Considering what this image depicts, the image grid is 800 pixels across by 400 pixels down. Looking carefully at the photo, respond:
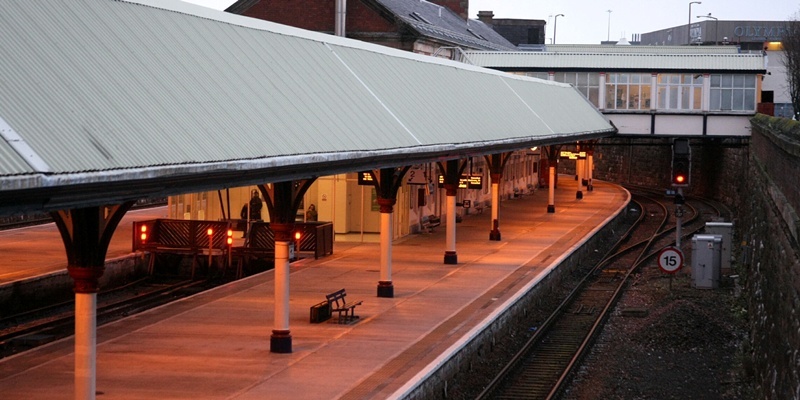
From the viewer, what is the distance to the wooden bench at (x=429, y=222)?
1437 inches

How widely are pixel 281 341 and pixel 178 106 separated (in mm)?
5124

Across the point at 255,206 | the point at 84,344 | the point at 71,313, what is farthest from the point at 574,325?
the point at 84,344

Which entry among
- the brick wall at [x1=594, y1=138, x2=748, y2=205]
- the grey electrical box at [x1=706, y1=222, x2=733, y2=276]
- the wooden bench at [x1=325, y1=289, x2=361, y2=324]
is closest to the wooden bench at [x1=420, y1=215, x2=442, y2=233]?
the grey electrical box at [x1=706, y1=222, x2=733, y2=276]

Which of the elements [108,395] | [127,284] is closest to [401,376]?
[108,395]

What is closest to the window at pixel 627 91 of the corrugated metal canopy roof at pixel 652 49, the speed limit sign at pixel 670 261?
the corrugated metal canopy roof at pixel 652 49

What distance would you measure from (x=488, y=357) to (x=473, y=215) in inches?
954

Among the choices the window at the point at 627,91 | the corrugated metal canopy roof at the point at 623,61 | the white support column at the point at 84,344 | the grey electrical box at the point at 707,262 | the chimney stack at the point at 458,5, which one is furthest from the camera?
the chimney stack at the point at 458,5

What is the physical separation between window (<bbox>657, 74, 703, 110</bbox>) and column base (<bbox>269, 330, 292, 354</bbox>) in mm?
33934

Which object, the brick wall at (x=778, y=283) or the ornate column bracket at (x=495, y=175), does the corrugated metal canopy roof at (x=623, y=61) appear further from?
the brick wall at (x=778, y=283)

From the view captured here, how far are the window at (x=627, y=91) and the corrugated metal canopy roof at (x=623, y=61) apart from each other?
1.35 feet

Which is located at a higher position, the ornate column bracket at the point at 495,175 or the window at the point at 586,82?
the window at the point at 586,82

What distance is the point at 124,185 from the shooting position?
10.6m

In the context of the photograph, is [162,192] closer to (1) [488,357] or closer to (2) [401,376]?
(2) [401,376]

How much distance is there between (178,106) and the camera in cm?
1314
